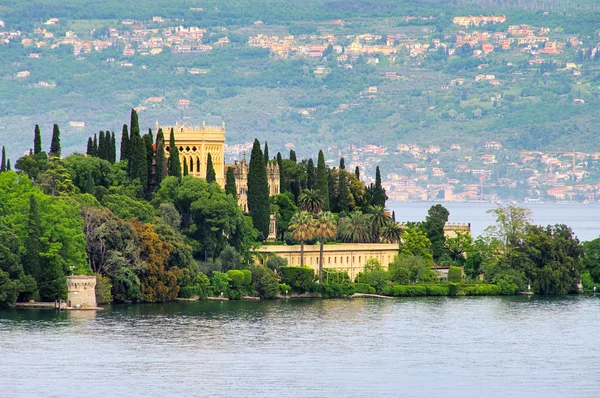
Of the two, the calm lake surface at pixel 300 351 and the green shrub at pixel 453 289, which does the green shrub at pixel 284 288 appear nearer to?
the calm lake surface at pixel 300 351

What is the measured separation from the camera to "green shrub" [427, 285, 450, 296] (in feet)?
373

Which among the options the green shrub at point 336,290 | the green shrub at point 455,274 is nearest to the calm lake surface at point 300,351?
the green shrub at point 336,290

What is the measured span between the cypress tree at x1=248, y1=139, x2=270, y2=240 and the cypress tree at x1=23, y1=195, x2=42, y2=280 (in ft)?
74.4

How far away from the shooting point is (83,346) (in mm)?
80938

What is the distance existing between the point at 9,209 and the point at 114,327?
1303 cm

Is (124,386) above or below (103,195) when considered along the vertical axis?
below

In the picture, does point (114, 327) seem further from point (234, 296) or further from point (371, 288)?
point (371, 288)

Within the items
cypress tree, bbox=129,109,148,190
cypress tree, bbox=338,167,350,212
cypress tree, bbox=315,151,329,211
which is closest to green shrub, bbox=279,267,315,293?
cypress tree, bbox=129,109,148,190

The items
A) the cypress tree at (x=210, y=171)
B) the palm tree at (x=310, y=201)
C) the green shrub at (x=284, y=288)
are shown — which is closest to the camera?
the green shrub at (x=284, y=288)

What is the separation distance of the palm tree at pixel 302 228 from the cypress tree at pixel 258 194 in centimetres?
251

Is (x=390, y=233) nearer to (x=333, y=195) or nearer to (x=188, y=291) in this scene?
(x=333, y=195)

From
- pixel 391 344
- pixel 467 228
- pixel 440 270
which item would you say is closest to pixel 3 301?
pixel 391 344

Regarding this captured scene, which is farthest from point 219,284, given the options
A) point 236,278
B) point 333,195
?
point 333,195

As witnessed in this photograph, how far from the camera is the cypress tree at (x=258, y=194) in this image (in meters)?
115
